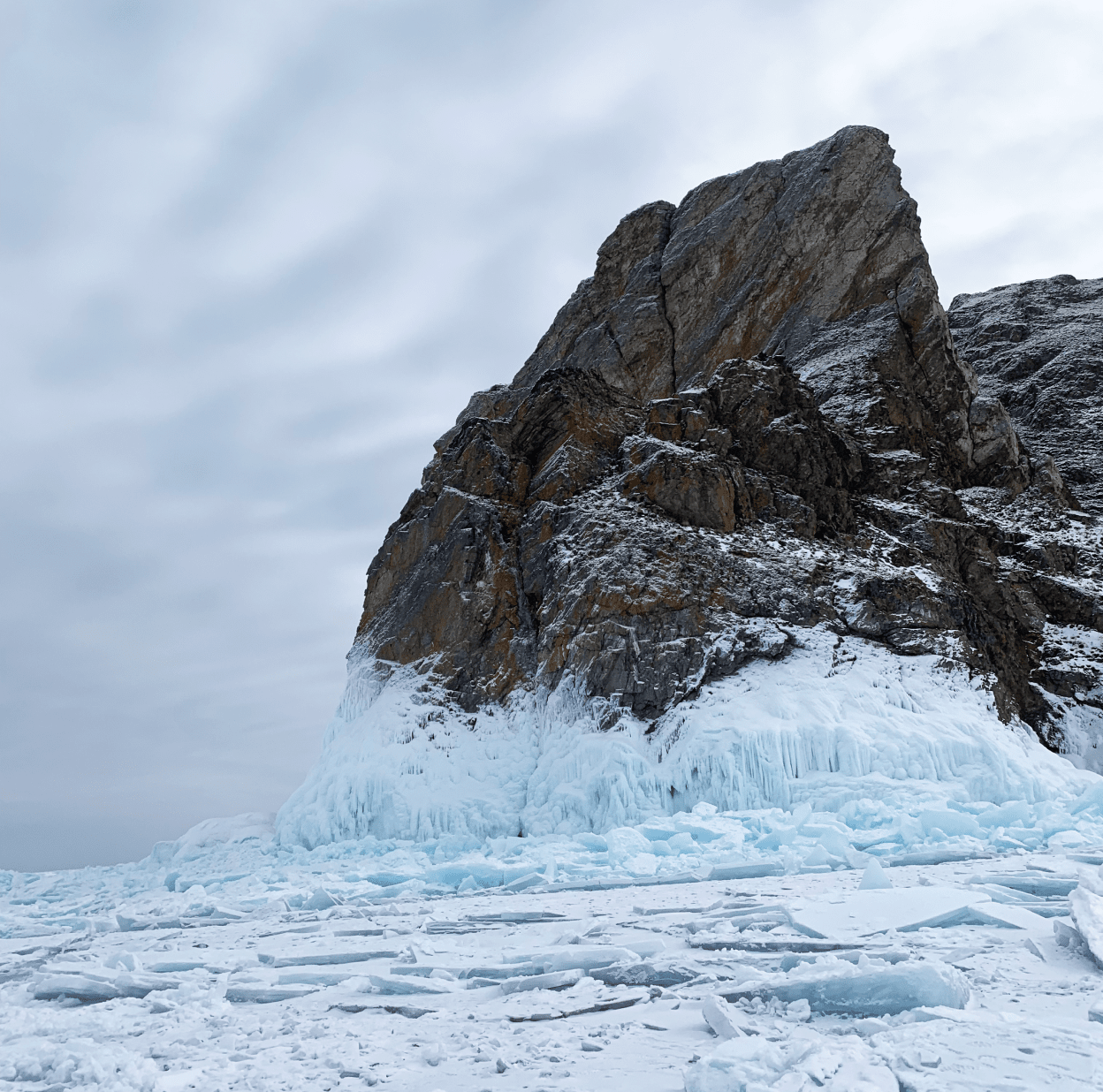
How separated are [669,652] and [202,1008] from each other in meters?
21.2

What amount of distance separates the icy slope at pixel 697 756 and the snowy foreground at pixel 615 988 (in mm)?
8600

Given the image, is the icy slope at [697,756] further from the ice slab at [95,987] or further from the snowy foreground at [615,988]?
the ice slab at [95,987]

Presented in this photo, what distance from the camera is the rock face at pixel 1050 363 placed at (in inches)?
1785

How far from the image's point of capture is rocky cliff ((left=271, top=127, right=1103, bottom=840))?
88.1 feet

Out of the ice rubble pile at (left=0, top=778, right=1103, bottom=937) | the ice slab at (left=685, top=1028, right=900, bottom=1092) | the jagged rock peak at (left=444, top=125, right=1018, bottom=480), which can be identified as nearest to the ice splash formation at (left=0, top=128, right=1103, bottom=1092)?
the ice slab at (left=685, top=1028, right=900, bottom=1092)

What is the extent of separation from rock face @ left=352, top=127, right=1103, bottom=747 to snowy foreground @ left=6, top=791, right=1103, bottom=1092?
14261 millimetres

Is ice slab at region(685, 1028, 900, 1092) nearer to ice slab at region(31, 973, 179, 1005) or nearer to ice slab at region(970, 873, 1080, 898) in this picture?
ice slab at region(31, 973, 179, 1005)

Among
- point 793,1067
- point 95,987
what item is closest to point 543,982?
point 793,1067

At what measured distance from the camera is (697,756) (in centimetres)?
2316

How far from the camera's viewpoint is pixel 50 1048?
5.41 metres

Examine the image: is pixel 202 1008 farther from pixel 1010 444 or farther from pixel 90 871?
pixel 1010 444

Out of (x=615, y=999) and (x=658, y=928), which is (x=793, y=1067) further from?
(x=658, y=928)

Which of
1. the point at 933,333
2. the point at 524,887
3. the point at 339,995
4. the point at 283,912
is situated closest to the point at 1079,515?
the point at 933,333

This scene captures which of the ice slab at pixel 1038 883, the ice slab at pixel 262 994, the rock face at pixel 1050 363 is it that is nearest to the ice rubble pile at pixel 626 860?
the ice slab at pixel 1038 883
